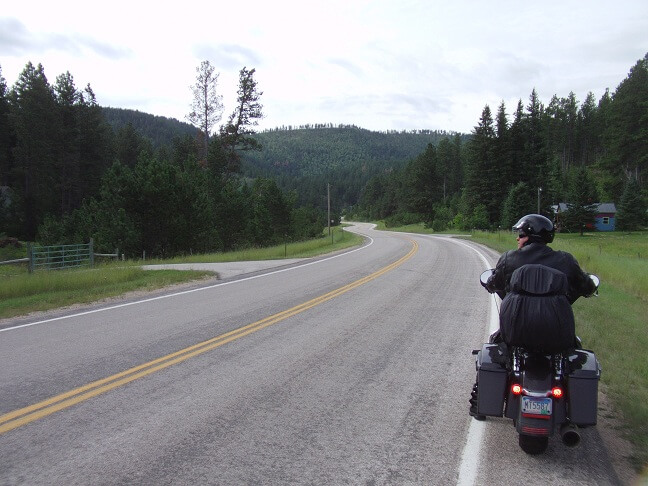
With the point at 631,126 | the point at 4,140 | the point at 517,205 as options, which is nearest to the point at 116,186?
the point at 4,140

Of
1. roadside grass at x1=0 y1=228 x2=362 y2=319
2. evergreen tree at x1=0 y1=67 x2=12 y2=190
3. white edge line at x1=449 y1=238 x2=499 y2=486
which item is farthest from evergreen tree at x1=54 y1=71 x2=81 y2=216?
white edge line at x1=449 y1=238 x2=499 y2=486

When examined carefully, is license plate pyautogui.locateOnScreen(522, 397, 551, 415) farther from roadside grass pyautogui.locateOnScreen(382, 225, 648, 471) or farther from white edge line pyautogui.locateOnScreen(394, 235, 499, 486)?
roadside grass pyautogui.locateOnScreen(382, 225, 648, 471)

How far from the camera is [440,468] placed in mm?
3602

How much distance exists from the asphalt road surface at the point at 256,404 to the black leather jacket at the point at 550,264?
51.6 inches

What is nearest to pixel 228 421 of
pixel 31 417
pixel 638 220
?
pixel 31 417

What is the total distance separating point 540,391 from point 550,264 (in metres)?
1.02

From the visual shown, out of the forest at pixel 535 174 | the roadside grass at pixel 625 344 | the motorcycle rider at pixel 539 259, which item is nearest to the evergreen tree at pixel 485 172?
the forest at pixel 535 174

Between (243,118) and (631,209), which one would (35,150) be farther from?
(631,209)

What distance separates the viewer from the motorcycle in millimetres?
3600

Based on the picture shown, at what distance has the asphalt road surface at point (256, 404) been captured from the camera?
3.55 metres

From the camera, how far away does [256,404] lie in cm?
477

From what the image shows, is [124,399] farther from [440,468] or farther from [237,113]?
[237,113]

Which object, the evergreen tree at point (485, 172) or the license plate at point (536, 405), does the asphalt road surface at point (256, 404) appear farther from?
the evergreen tree at point (485, 172)

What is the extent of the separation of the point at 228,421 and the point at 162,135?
169771 millimetres
